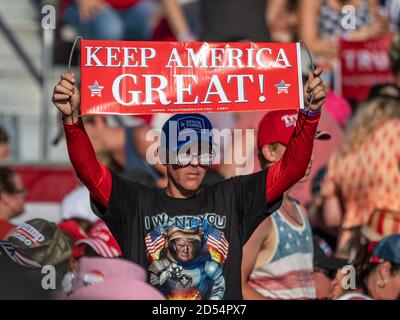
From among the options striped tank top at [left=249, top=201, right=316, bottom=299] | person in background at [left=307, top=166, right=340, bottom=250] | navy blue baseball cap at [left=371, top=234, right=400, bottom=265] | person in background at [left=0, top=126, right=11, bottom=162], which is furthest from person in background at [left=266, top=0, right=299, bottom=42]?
striped tank top at [left=249, top=201, right=316, bottom=299]

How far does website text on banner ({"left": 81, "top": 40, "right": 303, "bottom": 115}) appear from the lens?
14.9ft

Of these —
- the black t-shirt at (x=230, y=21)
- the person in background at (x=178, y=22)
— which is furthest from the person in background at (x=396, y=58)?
the person in background at (x=178, y=22)

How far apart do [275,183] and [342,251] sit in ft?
8.78

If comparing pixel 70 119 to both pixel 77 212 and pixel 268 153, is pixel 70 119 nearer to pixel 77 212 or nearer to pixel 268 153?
pixel 268 153

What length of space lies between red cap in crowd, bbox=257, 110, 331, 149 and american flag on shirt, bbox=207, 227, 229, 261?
0.99 metres

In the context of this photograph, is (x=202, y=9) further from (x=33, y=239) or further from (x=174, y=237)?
(x=174, y=237)

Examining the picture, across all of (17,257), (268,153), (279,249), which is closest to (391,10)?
(268,153)

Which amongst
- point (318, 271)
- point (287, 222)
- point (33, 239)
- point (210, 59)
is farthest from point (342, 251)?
point (210, 59)

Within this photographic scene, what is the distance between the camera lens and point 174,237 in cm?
446

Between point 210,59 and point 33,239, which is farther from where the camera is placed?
point 33,239

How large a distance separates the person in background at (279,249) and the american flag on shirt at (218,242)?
88cm

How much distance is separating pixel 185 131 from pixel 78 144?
0.47 metres

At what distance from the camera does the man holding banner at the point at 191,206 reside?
4410 mm

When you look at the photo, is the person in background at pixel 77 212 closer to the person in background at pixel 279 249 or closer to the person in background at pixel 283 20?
the person in background at pixel 279 249
